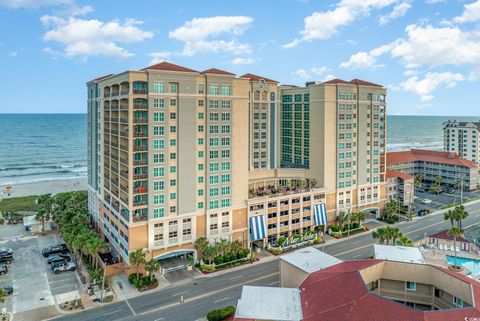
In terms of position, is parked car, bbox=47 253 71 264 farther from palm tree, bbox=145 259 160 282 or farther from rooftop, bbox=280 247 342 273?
rooftop, bbox=280 247 342 273

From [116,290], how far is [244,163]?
96.8ft

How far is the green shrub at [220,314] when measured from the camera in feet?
147

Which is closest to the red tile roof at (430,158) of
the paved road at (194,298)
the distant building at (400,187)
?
the distant building at (400,187)

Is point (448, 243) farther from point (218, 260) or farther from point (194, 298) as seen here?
point (194, 298)

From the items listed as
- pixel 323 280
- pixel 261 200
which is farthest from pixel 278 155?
pixel 323 280

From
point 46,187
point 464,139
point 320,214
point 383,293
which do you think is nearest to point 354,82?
point 320,214

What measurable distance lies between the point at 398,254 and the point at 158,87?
41964 mm

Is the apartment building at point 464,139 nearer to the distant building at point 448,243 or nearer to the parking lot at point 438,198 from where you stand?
the parking lot at point 438,198

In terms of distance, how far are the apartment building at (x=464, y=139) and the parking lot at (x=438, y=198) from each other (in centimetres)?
3155

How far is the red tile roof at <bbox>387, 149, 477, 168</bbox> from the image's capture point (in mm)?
121613

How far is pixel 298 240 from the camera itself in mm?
72250

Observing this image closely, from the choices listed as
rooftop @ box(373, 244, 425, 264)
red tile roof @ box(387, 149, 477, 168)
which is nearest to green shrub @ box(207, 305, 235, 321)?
rooftop @ box(373, 244, 425, 264)

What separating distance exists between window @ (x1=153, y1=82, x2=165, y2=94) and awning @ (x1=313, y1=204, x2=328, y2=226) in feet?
127

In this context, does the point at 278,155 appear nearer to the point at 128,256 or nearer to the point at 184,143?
the point at 184,143
